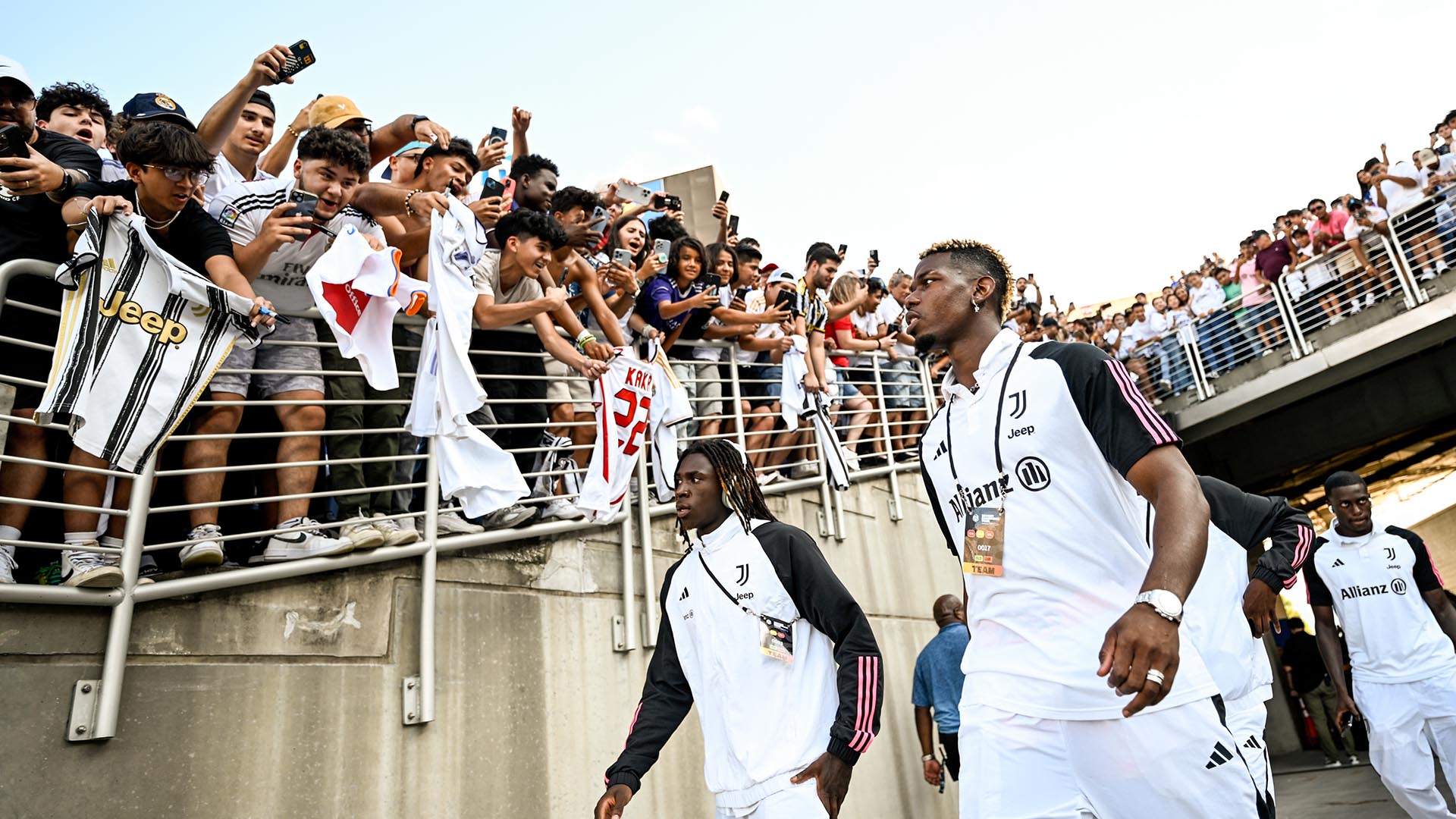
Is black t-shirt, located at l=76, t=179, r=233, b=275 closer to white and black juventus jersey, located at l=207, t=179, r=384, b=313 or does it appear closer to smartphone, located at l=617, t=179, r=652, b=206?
white and black juventus jersey, located at l=207, t=179, r=384, b=313

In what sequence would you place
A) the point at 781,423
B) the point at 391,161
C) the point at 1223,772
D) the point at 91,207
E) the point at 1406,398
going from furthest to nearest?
the point at 1406,398 → the point at 781,423 → the point at 391,161 → the point at 91,207 → the point at 1223,772

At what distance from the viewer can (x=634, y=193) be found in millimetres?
7910

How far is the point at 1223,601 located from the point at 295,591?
4355mm

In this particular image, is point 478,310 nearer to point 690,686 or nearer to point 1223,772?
point 690,686

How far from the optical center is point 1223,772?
7.35 feet

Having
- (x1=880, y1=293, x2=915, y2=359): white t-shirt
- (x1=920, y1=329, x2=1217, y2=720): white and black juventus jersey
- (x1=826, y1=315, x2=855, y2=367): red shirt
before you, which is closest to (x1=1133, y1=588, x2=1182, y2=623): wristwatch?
(x1=920, y1=329, x2=1217, y2=720): white and black juventus jersey

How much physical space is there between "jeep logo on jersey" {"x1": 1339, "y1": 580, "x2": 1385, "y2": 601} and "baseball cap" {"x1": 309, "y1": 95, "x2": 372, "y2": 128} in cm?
709

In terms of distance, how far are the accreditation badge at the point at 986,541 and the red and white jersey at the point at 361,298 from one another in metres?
2.82

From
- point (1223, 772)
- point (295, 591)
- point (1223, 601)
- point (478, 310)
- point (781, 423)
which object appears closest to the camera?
point (1223, 772)

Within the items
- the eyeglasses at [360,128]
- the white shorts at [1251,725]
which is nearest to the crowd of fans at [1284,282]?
the white shorts at [1251,725]

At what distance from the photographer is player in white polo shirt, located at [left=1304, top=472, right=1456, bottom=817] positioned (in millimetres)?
5941

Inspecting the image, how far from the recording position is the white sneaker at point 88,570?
138 inches

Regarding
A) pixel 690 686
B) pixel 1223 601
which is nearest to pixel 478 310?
pixel 690 686

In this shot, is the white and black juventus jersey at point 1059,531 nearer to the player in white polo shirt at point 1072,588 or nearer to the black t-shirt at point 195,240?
the player in white polo shirt at point 1072,588
